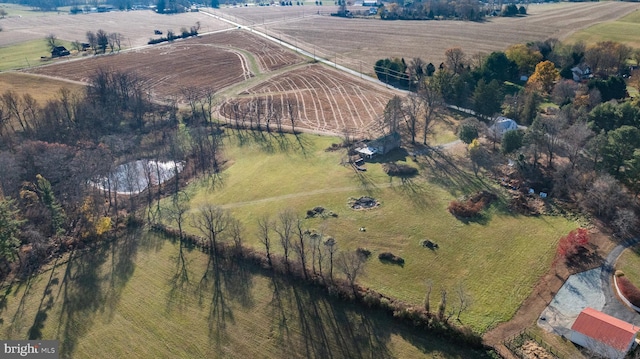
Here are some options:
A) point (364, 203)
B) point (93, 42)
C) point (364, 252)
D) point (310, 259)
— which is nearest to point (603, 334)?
point (364, 252)

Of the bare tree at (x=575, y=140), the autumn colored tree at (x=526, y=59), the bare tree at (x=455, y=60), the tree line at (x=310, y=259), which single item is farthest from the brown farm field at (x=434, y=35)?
the tree line at (x=310, y=259)

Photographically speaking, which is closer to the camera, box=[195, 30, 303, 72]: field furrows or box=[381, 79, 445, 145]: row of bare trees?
box=[381, 79, 445, 145]: row of bare trees

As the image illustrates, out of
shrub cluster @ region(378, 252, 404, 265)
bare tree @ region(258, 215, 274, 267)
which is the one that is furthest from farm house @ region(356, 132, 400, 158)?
shrub cluster @ region(378, 252, 404, 265)

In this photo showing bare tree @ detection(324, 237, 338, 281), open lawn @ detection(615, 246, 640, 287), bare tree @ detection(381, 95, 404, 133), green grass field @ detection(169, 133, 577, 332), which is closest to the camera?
open lawn @ detection(615, 246, 640, 287)

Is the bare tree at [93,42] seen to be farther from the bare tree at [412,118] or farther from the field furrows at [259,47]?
the bare tree at [412,118]

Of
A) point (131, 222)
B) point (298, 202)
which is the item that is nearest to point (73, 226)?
point (131, 222)

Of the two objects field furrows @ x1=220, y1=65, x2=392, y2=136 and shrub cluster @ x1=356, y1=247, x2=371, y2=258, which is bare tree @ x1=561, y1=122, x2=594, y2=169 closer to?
shrub cluster @ x1=356, y1=247, x2=371, y2=258

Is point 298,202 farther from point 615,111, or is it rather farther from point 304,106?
point 615,111
